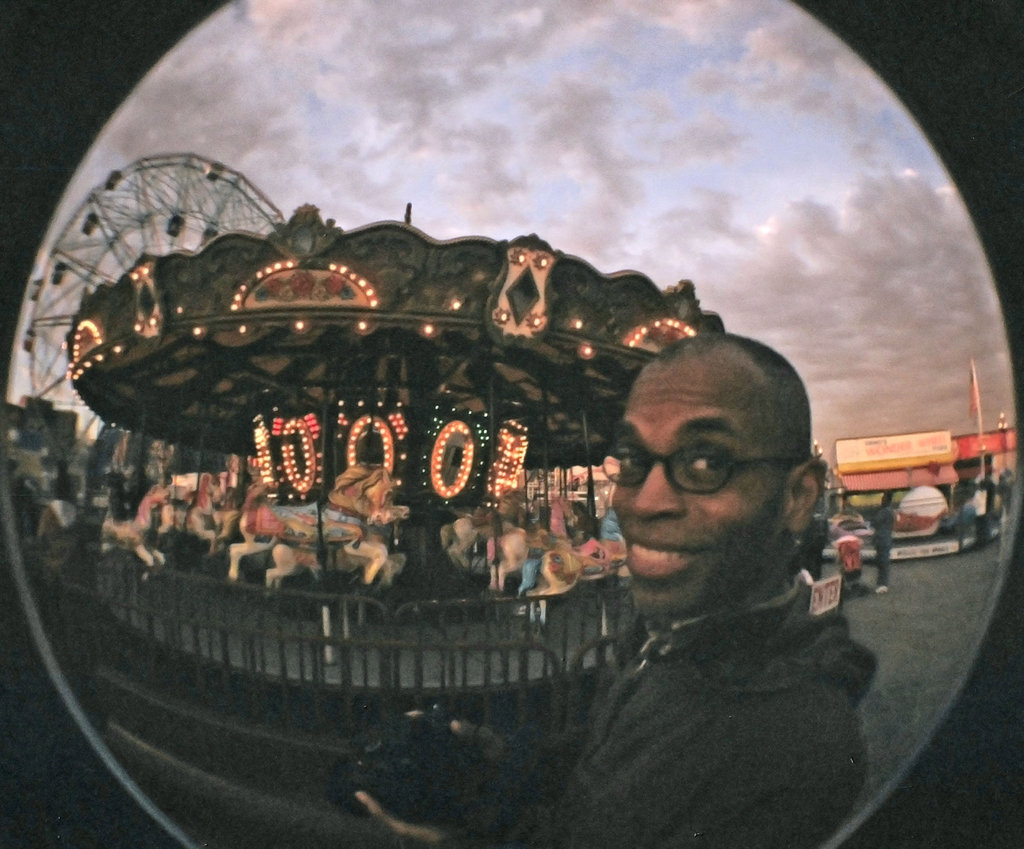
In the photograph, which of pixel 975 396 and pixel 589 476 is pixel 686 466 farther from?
pixel 975 396

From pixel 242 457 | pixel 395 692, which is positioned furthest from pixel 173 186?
pixel 395 692

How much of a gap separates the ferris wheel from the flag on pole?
5.73ft

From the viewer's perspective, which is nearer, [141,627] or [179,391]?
[179,391]

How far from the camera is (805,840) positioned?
2059 mm

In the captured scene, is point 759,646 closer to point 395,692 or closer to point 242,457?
point 395,692

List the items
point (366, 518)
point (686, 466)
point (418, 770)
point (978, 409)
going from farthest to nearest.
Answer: point (978, 409), point (418, 770), point (366, 518), point (686, 466)

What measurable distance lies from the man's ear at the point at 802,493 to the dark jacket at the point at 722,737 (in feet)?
0.65

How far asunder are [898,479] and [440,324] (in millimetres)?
1179

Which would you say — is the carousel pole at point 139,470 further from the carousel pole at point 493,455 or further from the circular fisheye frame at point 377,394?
the carousel pole at point 493,455

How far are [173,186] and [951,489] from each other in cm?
209

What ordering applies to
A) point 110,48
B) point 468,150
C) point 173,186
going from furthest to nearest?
point 110,48, point 173,186, point 468,150

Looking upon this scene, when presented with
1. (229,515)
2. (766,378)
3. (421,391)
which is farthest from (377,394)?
(766,378)

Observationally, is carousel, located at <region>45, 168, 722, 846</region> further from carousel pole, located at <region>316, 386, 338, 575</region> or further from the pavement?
the pavement

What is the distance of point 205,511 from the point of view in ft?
6.38
